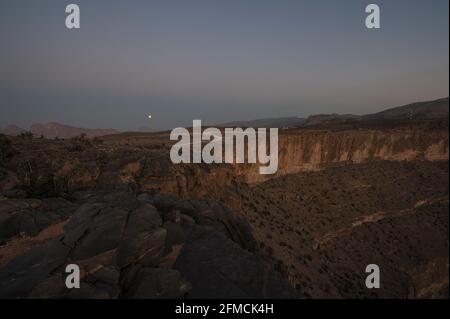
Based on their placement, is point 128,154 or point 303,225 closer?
point 128,154

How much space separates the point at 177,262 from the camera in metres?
8.02

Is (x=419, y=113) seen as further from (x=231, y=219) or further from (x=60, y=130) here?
(x=60, y=130)

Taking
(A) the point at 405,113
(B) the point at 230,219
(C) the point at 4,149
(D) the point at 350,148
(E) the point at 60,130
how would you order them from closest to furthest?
(B) the point at 230,219, (C) the point at 4,149, (D) the point at 350,148, (A) the point at 405,113, (E) the point at 60,130

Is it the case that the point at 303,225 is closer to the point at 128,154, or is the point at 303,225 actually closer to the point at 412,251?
the point at 412,251

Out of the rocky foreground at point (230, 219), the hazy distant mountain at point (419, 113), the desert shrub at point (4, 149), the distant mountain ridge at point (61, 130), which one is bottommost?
the rocky foreground at point (230, 219)

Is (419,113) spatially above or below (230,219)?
above

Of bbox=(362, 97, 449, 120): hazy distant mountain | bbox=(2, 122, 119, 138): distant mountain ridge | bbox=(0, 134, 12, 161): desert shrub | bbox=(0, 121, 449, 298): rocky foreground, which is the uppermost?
bbox=(362, 97, 449, 120): hazy distant mountain

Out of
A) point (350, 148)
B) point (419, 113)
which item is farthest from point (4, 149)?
point (419, 113)

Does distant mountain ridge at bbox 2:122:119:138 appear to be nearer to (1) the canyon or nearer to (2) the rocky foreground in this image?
→ (1) the canyon

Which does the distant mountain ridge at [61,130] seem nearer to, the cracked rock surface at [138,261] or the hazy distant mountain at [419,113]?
the hazy distant mountain at [419,113]

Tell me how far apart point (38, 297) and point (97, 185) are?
11834 millimetres

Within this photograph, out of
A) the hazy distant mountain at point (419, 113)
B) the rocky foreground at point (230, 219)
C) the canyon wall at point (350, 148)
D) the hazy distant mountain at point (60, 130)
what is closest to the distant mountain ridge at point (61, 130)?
the hazy distant mountain at point (60, 130)

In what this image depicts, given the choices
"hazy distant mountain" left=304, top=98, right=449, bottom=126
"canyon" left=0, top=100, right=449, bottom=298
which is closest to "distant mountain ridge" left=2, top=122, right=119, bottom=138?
"hazy distant mountain" left=304, top=98, right=449, bottom=126

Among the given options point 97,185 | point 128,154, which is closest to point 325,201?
point 128,154
